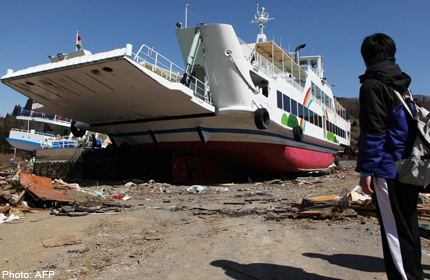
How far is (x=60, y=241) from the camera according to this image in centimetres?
387

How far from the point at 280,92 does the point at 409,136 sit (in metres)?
12.5

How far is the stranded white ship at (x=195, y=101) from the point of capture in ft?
29.3

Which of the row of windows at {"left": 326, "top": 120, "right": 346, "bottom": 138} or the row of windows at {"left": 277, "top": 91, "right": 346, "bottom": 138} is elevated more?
the row of windows at {"left": 277, "top": 91, "right": 346, "bottom": 138}

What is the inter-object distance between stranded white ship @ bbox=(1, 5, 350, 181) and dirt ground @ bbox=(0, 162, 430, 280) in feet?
15.4

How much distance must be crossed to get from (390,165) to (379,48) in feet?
2.90

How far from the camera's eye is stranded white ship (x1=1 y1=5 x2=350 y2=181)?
895 centimetres

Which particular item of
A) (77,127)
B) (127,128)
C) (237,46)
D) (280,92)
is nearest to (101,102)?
(127,128)

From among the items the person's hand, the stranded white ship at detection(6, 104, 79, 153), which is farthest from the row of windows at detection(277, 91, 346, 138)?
the stranded white ship at detection(6, 104, 79, 153)

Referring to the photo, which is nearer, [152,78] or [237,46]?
[152,78]

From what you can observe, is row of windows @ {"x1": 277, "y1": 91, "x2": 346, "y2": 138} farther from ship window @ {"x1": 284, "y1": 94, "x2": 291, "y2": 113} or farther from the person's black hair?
the person's black hair

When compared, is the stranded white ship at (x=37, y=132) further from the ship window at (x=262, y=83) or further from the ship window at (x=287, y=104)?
the ship window at (x=287, y=104)

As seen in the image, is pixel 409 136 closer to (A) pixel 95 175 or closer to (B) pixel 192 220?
(B) pixel 192 220

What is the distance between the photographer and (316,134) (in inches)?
719

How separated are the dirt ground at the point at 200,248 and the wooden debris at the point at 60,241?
3.5 inches
